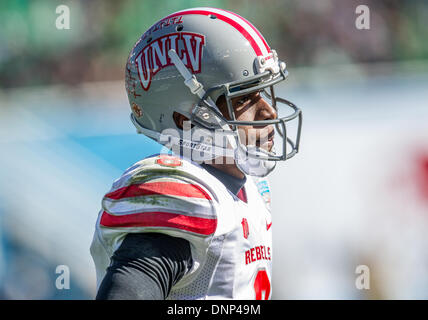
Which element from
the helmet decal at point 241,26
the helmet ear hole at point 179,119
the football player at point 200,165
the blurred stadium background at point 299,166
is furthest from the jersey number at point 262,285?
the blurred stadium background at point 299,166

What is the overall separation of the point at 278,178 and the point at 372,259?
0.54 meters

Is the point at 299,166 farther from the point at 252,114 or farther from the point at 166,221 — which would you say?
the point at 166,221

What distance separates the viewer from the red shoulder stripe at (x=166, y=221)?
38.8 inches

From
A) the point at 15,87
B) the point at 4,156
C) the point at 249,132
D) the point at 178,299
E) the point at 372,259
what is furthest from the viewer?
the point at 15,87

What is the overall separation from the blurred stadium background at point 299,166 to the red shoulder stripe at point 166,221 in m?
1.57

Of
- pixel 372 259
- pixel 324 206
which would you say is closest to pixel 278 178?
pixel 324 206

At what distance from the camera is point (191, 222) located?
1000 millimetres

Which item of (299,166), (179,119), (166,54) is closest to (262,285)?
(179,119)

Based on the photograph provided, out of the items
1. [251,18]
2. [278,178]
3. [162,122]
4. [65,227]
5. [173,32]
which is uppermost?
[251,18]

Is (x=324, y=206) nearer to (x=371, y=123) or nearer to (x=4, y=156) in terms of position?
(x=371, y=123)

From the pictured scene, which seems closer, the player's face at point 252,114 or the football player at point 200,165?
the football player at point 200,165

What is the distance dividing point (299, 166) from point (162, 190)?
1.77 meters

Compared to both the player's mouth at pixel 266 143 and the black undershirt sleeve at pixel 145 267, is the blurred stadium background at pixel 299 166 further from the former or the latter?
the black undershirt sleeve at pixel 145 267

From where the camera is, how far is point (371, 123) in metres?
2.88
